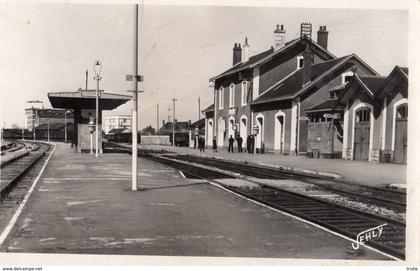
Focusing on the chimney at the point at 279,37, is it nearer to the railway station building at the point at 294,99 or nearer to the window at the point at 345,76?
the railway station building at the point at 294,99

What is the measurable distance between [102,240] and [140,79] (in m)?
5.82

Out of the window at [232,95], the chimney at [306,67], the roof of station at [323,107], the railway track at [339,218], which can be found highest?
the chimney at [306,67]

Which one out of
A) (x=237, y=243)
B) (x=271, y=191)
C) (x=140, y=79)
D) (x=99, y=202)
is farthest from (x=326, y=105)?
(x=237, y=243)

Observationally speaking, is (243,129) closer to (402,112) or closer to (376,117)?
(376,117)

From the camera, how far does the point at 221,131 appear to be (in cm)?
4391

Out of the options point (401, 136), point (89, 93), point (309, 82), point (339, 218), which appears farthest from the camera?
point (309, 82)

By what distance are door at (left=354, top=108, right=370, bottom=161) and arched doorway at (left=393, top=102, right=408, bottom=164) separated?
2682 millimetres

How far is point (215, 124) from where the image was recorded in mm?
45094

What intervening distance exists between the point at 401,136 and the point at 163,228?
52.2ft

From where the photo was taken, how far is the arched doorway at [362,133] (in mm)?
23766

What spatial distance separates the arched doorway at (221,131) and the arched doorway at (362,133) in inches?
757

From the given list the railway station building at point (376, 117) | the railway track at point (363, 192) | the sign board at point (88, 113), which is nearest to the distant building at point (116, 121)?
the sign board at point (88, 113)

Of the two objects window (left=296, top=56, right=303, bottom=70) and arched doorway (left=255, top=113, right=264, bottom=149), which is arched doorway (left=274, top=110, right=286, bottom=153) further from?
window (left=296, top=56, right=303, bottom=70)

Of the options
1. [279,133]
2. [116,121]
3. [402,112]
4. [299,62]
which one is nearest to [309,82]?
[279,133]
